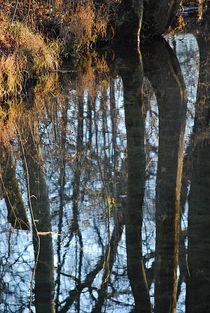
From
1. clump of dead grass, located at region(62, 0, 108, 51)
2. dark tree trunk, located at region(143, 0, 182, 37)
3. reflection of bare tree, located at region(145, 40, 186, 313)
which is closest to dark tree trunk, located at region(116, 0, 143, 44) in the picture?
dark tree trunk, located at region(143, 0, 182, 37)

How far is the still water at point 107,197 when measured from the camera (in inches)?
196

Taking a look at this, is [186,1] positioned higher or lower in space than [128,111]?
higher

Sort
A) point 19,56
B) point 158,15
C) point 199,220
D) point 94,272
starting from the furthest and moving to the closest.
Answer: point 158,15 → point 19,56 → point 199,220 → point 94,272

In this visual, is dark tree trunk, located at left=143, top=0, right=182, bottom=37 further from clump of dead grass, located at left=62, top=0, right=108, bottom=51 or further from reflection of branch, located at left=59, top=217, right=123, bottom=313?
reflection of branch, located at left=59, top=217, right=123, bottom=313

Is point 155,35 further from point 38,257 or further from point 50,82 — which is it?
point 38,257

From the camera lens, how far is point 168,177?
23.0 feet

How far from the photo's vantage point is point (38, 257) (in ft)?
17.8

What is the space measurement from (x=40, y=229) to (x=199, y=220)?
1409 millimetres

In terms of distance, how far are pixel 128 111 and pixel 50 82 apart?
2.71m

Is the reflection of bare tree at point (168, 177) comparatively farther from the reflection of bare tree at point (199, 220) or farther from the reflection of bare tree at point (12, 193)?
the reflection of bare tree at point (12, 193)

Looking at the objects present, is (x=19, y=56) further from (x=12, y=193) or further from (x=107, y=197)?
(x=107, y=197)

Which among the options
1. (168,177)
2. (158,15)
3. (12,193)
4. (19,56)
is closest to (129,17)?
(158,15)

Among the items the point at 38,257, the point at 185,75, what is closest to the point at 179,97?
the point at 185,75

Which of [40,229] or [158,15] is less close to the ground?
[158,15]
